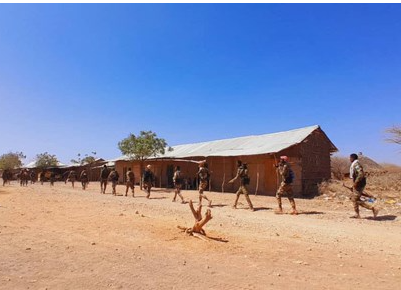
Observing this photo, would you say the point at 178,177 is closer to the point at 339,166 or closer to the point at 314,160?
the point at 314,160

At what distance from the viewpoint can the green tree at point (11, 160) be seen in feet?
208

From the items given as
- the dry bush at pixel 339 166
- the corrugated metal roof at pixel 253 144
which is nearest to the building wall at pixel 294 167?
the corrugated metal roof at pixel 253 144

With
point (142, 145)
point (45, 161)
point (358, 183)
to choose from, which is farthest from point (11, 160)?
point (358, 183)

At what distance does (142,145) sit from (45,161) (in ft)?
101

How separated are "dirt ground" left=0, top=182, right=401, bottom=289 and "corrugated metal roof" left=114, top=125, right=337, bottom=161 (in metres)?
10.9

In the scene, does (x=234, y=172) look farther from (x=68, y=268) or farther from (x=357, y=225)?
(x=68, y=268)

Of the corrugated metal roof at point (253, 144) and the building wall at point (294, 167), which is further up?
the corrugated metal roof at point (253, 144)

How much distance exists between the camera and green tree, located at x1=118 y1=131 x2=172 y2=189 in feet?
89.7

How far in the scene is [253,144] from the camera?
2442 cm

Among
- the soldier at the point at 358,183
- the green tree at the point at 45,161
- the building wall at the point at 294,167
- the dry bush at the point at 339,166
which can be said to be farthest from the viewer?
the green tree at the point at 45,161

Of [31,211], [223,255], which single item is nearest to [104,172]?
[31,211]

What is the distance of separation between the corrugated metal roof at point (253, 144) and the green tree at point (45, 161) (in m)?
27.8

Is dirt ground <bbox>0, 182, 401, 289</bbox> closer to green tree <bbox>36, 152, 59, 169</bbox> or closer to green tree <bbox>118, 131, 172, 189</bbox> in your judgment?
green tree <bbox>118, 131, 172, 189</bbox>

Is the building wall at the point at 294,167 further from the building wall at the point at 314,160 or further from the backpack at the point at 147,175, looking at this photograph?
the backpack at the point at 147,175
